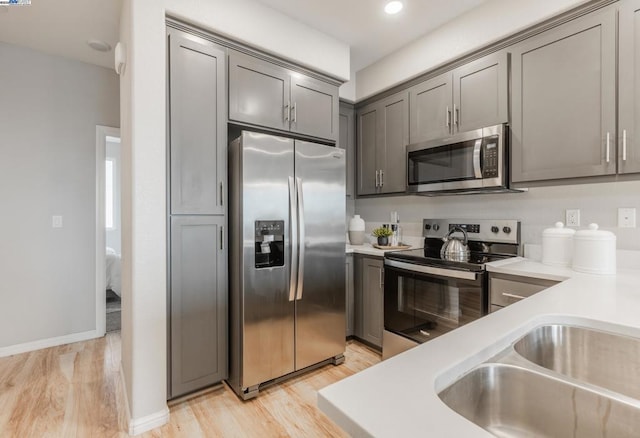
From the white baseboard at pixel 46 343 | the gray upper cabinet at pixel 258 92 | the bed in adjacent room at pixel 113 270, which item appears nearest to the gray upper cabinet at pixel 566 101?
the gray upper cabinet at pixel 258 92

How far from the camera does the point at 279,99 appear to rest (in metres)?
2.37

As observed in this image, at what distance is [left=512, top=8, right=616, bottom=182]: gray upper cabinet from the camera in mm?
1759

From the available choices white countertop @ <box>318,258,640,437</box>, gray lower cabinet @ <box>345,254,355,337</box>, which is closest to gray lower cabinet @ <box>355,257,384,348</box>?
gray lower cabinet @ <box>345,254,355,337</box>

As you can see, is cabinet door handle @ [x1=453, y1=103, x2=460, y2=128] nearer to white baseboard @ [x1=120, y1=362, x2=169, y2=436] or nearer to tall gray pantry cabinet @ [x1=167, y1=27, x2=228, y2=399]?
tall gray pantry cabinet @ [x1=167, y1=27, x2=228, y2=399]

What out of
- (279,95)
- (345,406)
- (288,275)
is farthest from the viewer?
(279,95)

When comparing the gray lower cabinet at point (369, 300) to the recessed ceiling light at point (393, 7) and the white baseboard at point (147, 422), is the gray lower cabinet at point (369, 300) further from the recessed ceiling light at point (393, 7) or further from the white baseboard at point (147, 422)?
the recessed ceiling light at point (393, 7)

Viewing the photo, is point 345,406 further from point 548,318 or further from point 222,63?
point 222,63

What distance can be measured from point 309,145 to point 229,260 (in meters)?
0.97

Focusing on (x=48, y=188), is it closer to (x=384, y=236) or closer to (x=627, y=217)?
(x=384, y=236)

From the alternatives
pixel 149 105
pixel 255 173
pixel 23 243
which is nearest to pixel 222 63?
pixel 149 105

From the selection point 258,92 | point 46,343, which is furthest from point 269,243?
point 46,343

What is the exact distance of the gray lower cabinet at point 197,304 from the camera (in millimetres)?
1925

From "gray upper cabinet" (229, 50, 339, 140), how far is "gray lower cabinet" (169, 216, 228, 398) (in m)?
0.80

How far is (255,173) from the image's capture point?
6.68 feet
